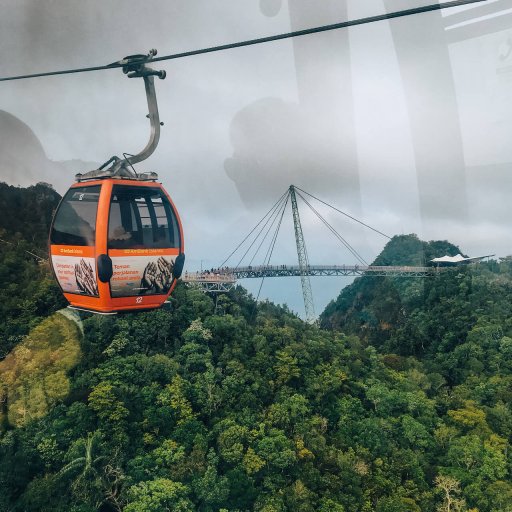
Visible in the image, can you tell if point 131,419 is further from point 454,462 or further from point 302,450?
point 454,462

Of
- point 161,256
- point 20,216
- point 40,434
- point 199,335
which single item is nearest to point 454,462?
point 199,335

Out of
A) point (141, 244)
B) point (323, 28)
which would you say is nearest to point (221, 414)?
point (141, 244)

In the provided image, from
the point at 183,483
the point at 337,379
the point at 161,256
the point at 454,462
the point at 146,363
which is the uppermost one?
the point at 161,256

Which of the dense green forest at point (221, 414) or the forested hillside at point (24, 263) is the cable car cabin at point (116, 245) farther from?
the forested hillside at point (24, 263)

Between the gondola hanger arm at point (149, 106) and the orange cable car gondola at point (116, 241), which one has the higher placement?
the gondola hanger arm at point (149, 106)

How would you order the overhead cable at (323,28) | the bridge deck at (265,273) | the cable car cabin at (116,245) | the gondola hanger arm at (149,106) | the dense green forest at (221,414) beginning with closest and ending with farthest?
the overhead cable at (323,28) → the gondola hanger arm at (149,106) → the cable car cabin at (116,245) → the dense green forest at (221,414) → the bridge deck at (265,273)


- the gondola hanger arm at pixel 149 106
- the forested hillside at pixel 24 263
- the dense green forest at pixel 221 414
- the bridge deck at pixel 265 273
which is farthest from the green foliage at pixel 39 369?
the gondola hanger arm at pixel 149 106

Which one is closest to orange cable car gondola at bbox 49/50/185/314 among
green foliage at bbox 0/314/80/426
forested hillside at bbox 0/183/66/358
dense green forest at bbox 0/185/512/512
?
dense green forest at bbox 0/185/512/512
